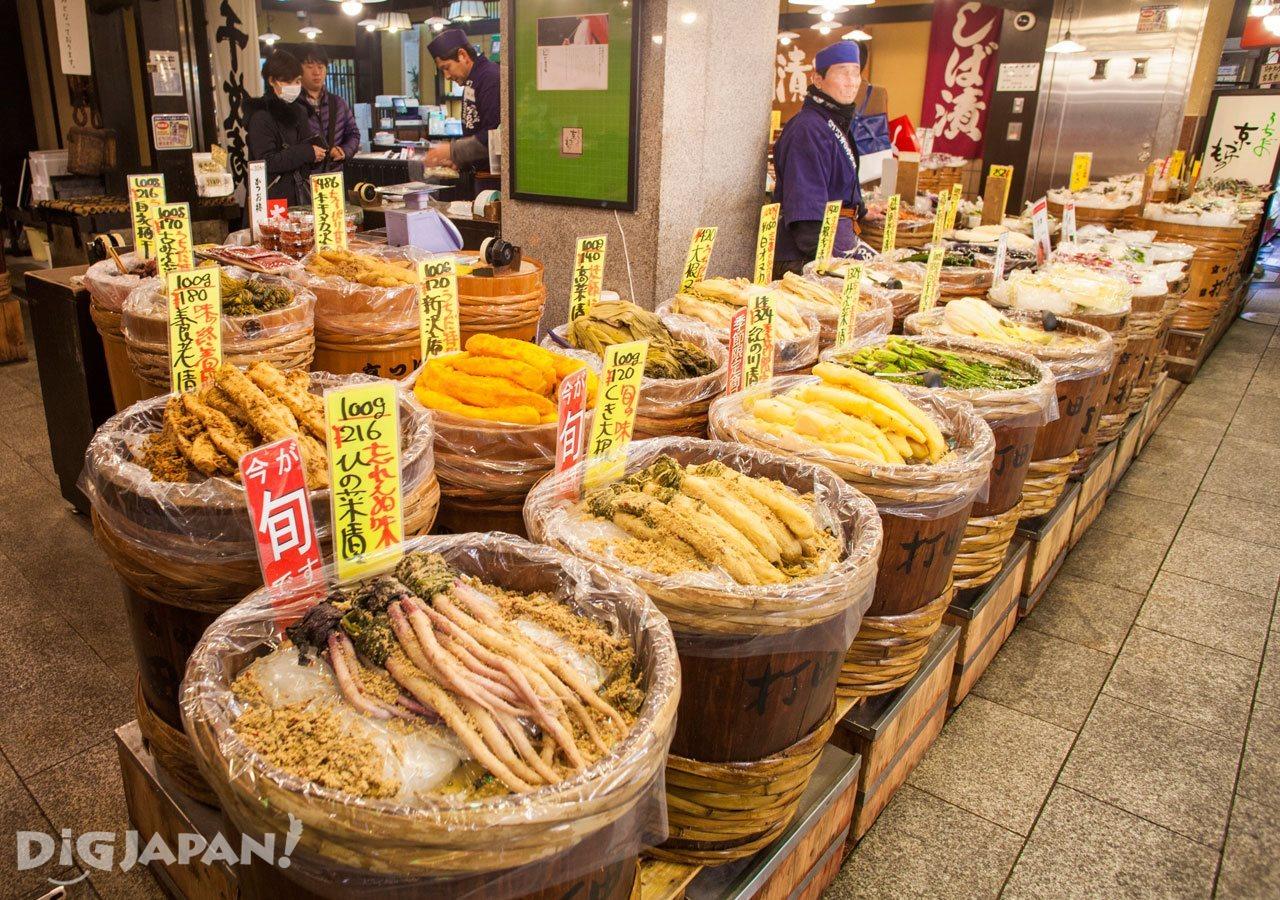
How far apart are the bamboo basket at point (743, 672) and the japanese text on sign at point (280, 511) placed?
0.49 m

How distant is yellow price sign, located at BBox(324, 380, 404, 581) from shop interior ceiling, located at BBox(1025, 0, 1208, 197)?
1137 centimetres

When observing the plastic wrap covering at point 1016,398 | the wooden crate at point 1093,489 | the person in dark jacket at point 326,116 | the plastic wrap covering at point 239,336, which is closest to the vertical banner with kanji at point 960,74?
the wooden crate at point 1093,489

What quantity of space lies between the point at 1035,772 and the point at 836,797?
45.8 inches

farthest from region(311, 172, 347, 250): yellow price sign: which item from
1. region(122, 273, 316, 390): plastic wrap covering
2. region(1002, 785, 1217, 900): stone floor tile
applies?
region(1002, 785, 1217, 900): stone floor tile

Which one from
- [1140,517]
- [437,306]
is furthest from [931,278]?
[437,306]

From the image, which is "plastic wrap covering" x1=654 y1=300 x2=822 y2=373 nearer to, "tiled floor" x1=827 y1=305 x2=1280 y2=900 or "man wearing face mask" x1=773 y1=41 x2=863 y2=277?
"tiled floor" x1=827 y1=305 x2=1280 y2=900

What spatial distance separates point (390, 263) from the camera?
3.48 m

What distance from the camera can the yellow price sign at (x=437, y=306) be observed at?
9.05ft

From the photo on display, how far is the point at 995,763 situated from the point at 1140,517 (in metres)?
2.81

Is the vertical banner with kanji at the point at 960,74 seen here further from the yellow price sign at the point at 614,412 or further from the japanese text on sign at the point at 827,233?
the yellow price sign at the point at 614,412

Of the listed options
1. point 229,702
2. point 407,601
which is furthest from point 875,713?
point 229,702

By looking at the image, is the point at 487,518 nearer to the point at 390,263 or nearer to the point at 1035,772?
the point at 390,263

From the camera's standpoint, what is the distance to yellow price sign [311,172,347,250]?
3781mm

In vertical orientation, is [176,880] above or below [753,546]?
below
